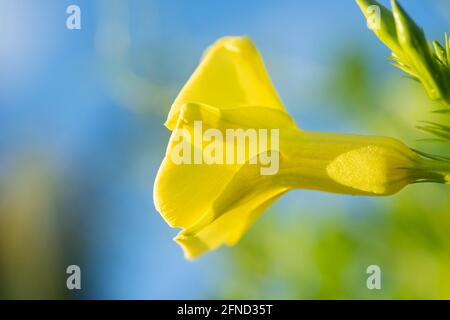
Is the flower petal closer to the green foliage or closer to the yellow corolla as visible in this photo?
the yellow corolla

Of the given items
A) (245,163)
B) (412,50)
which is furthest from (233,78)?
(412,50)

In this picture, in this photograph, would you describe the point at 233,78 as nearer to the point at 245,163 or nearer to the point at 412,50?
the point at 245,163

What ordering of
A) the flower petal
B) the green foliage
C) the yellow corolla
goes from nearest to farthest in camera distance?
the green foliage
the yellow corolla
the flower petal

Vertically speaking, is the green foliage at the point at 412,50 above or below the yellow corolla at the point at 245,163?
above

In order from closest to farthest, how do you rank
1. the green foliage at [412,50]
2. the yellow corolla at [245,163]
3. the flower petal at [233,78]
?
the green foliage at [412,50] < the yellow corolla at [245,163] < the flower petal at [233,78]

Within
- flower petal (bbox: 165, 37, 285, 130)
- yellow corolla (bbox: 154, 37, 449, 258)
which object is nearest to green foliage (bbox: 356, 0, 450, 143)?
yellow corolla (bbox: 154, 37, 449, 258)

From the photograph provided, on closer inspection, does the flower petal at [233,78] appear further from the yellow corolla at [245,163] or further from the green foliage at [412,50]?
the green foliage at [412,50]

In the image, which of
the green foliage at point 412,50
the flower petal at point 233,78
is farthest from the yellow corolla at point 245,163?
the green foliage at point 412,50
